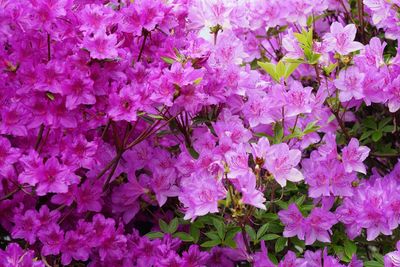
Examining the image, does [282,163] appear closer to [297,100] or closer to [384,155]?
[297,100]

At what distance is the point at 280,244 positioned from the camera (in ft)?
6.03

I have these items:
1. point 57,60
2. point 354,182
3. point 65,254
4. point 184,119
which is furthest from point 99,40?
point 354,182

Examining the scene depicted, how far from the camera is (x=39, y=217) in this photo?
5.72 ft

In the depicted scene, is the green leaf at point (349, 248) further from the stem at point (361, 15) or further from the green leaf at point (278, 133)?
the stem at point (361, 15)

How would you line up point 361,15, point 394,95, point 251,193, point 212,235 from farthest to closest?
point 361,15, point 394,95, point 212,235, point 251,193

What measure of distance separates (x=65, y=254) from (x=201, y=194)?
1.20ft

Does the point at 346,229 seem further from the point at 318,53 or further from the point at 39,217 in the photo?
the point at 39,217

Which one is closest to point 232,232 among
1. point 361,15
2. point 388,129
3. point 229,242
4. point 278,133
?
point 229,242

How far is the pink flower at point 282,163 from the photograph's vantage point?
5.41 feet

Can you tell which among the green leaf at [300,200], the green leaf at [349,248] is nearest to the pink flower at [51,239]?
the green leaf at [300,200]

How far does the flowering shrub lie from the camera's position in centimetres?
169

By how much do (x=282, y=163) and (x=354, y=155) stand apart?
0.26 m

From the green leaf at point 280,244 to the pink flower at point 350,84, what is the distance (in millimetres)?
371

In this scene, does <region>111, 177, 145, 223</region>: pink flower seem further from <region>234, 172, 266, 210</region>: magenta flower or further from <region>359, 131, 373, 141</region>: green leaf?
<region>359, 131, 373, 141</region>: green leaf
